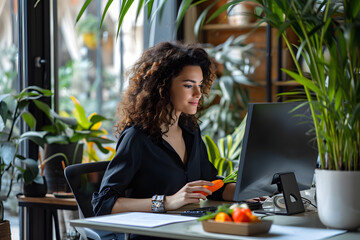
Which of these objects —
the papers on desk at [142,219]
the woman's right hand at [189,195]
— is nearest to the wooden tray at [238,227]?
the papers on desk at [142,219]

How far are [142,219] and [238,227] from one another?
1.16ft

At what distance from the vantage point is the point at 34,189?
326 centimetres

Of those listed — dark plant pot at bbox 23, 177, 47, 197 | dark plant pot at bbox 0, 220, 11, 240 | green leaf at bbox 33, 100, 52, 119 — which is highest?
green leaf at bbox 33, 100, 52, 119

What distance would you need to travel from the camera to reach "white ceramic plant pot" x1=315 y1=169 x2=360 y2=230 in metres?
1.76

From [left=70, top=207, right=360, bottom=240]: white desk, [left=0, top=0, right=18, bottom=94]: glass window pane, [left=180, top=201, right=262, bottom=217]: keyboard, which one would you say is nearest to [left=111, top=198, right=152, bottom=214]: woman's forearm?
[left=180, top=201, right=262, bottom=217]: keyboard

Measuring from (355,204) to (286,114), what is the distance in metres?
0.40

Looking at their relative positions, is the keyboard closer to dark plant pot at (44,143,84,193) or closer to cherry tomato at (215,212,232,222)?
cherry tomato at (215,212,232,222)

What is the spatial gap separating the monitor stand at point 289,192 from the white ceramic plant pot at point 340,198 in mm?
246

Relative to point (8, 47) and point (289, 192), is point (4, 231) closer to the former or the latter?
point (8, 47)

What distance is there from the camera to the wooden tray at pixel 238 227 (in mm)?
1666

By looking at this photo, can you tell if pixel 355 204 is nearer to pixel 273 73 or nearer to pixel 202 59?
pixel 202 59

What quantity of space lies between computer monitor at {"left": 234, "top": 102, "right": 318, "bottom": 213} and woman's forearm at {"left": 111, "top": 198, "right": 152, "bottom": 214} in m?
0.36

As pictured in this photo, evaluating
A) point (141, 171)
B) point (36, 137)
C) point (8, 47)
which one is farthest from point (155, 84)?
point (8, 47)

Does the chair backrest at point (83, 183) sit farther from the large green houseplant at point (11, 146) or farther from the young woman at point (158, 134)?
the large green houseplant at point (11, 146)
